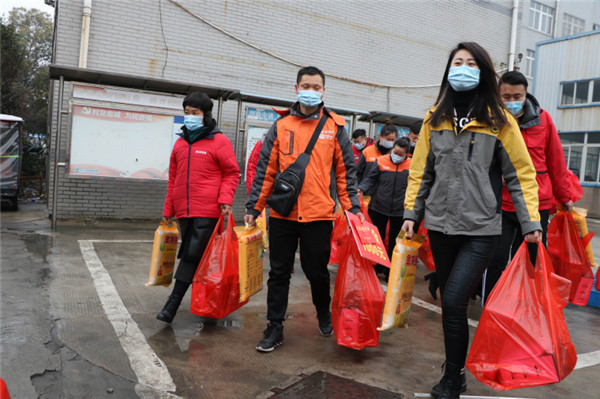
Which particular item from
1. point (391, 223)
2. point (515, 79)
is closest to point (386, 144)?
point (391, 223)

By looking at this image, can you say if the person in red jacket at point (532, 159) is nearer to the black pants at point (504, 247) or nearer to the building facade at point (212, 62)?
the black pants at point (504, 247)

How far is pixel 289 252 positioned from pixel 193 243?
33.1 inches

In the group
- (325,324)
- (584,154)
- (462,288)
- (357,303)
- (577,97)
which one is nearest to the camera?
(462,288)

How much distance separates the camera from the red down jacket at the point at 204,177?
3771 mm

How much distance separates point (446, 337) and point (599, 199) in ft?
62.1

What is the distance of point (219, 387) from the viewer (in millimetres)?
2725

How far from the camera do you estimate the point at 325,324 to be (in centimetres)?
364

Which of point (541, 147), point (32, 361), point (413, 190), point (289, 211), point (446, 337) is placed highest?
point (541, 147)

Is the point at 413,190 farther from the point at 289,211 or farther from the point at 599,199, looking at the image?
the point at 599,199

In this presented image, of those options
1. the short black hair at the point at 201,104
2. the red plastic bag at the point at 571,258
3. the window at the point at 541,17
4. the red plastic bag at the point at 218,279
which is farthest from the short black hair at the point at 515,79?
the window at the point at 541,17

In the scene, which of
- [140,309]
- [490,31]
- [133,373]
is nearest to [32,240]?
[140,309]

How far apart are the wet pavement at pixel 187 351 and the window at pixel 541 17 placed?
Result: 2682cm

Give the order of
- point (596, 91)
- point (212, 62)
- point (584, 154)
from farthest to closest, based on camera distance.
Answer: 1. point (584, 154)
2. point (596, 91)
3. point (212, 62)

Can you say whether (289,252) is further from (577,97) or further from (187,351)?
(577,97)
